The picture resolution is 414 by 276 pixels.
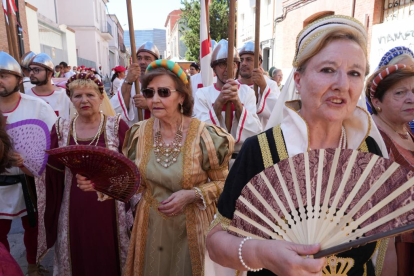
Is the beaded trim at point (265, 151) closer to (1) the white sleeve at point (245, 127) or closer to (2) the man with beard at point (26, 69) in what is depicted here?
(1) the white sleeve at point (245, 127)

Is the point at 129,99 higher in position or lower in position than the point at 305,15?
lower

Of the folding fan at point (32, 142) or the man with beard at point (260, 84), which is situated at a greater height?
the man with beard at point (260, 84)

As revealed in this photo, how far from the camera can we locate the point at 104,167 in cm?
186

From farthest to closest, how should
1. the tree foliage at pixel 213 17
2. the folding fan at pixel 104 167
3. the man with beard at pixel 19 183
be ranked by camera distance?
the tree foliage at pixel 213 17, the man with beard at pixel 19 183, the folding fan at pixel 104 167

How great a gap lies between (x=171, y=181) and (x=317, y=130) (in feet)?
3.72

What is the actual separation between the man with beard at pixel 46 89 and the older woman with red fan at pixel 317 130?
410 cm

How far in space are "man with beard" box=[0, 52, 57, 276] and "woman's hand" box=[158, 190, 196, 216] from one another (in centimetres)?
150

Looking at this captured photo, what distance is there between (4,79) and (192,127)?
227cm

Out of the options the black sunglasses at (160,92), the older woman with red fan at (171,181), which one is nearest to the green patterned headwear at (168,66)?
the older woman with red fan at (171,181)

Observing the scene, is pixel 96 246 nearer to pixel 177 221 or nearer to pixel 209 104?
pixel 177 221

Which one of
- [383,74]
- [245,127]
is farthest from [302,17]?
[383,74]

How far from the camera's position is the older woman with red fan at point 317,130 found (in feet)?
3.82

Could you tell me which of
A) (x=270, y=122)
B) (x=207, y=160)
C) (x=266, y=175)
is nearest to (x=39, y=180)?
(x=207, y=160)

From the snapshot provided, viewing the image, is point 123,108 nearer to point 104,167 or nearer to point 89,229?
point 89,229
